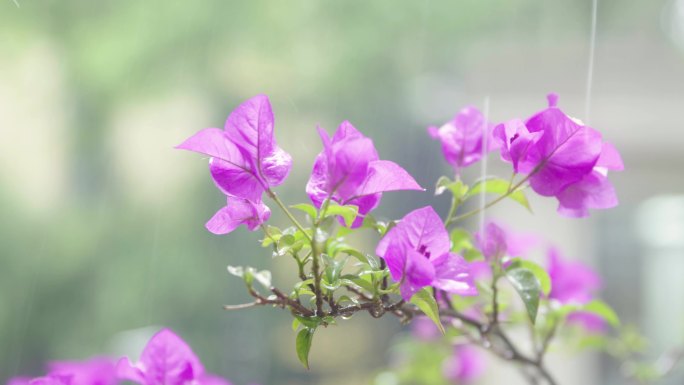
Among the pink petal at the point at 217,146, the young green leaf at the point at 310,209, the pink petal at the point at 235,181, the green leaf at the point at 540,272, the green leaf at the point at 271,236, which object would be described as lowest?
the green leaf at the point at 540,272

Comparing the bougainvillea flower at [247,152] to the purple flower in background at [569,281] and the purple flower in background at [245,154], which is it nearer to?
the purple flower in background at [245,154]

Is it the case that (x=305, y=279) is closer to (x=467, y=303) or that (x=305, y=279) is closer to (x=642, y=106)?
(x=467, y=303)

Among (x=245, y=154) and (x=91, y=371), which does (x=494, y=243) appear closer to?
(x=245, y=154)

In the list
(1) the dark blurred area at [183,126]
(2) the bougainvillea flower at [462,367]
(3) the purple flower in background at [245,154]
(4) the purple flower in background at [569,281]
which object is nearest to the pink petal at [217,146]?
(3) the purple flower in background at [245,154]

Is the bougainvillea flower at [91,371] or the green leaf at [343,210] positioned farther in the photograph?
the bougainvillea flower at [91,371]

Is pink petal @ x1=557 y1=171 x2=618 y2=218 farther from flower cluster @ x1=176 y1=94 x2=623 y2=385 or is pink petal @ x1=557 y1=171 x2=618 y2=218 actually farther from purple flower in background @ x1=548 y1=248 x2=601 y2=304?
purple flower in background @ x1=548 y1=248 x2=601 y2=304

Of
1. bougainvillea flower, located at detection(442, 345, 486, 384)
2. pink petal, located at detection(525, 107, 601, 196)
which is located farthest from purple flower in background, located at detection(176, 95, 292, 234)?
bougainvillea flower, located at detection(442, 345, 486, 384)
